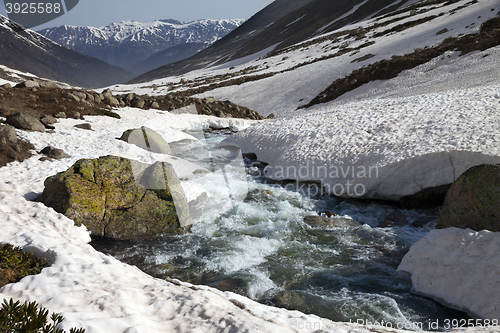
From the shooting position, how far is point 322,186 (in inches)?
506

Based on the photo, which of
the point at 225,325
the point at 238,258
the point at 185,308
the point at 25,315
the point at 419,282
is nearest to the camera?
the point at 25,315

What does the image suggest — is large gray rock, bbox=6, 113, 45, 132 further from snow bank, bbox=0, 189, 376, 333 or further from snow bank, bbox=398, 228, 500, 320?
snow bank, bbox=398, 228, 500, 320

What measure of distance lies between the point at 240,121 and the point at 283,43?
101 meters

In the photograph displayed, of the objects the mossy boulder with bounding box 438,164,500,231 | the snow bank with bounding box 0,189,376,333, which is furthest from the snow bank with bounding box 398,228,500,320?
the snow bank with bounding box 0,189,376,333

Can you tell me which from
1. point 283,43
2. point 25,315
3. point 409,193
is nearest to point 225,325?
point 25,315

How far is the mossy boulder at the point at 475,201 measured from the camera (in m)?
6.80

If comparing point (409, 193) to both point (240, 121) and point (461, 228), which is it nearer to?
point (461, 228)

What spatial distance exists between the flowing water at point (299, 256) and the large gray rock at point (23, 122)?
33.3 feet

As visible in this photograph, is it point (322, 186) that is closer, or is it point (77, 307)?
point (77, 307)

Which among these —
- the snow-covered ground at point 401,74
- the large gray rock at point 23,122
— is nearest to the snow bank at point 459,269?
the snow-covered ground at point 401,74

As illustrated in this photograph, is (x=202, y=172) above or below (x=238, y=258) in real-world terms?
above

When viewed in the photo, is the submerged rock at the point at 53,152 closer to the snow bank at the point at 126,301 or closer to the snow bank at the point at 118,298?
the snow bank at the point at 118,298

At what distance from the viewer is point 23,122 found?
1516cm

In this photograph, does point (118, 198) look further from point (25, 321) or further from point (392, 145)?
point (392, 145)
